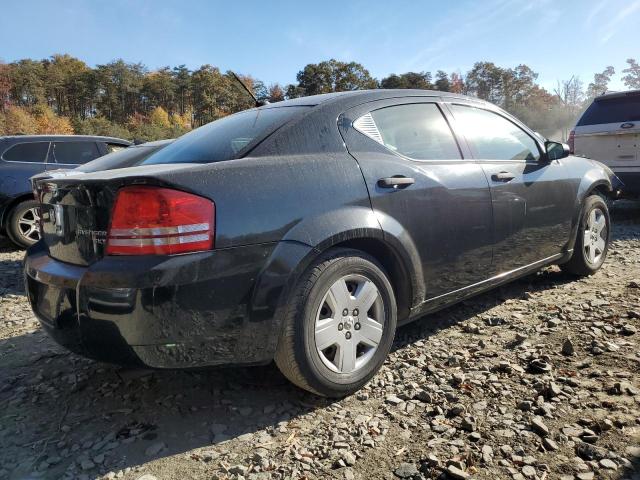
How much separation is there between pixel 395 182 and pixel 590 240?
2623 mm

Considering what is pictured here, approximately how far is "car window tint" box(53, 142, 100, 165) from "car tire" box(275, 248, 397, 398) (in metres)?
6.37

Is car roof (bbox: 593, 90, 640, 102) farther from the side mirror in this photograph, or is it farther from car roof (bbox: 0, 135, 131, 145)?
car roof (bbox: 0, 135, 131, 145)

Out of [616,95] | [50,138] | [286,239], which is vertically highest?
[616,95]

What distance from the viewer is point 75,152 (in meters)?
7.43

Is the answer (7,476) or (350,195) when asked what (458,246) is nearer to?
(350,195)

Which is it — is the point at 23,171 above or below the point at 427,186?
above

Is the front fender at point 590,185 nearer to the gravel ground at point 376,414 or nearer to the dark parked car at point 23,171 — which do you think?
the gravel ground at point 376,414

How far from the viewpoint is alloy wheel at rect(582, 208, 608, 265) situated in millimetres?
4266

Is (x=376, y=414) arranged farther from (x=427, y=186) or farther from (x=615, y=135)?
(x=615, y=135)

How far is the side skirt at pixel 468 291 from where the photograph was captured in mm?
2795

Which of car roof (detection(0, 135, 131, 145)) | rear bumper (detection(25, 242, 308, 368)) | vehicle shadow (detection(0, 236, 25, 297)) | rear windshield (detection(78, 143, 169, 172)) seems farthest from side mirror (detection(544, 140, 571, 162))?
car roof (detection(0, 135, 131, 145))

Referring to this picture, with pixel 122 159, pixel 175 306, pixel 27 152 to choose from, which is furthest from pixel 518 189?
pixel 27 152

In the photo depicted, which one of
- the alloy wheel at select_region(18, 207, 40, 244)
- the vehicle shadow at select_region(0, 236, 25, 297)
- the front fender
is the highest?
the front fender

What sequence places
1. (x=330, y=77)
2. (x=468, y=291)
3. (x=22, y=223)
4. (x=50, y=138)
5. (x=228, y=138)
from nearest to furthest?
1. (x=228, y=138)
2. (x=468, y=291)
3. (x=22, y=223)
4. (x=50, y=138)
5. (x=330, y=77)
